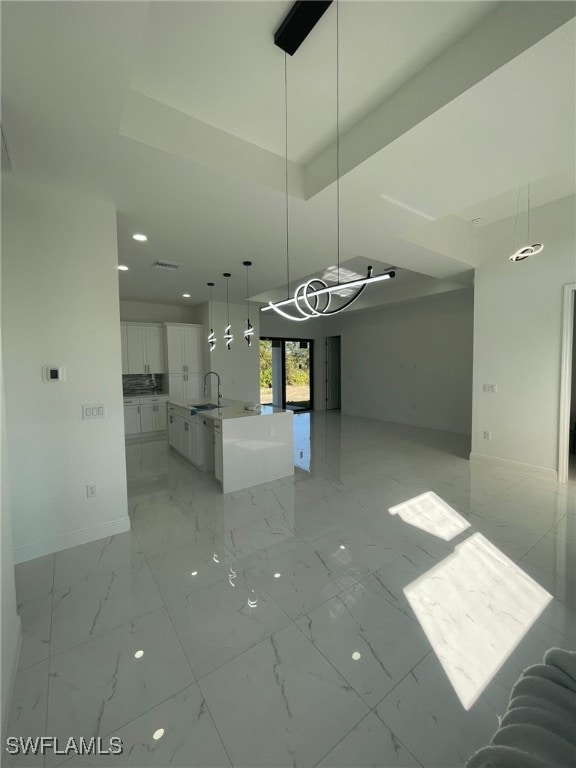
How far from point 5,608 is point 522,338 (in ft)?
18.5

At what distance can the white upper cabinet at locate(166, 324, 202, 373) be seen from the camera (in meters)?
6.89

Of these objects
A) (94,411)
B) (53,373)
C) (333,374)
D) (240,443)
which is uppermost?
(53,373)

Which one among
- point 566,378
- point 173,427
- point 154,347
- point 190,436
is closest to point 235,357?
point 154,347

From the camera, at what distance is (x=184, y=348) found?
7.09 metres

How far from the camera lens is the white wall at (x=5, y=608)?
136 cm

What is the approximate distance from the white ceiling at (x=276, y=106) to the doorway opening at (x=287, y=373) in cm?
619

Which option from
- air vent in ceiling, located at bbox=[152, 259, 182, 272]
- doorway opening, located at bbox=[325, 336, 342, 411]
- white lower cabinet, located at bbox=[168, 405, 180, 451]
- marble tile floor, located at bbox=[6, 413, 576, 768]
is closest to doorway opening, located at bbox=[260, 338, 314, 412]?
doorway opening, located at bbox=[325, 336, 342, 411]

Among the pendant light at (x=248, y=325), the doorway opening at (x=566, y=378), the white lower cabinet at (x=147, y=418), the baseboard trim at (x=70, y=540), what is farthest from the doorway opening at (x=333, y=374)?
the baseboard trim at (x=70, y=540)

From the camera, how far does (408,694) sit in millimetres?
1425

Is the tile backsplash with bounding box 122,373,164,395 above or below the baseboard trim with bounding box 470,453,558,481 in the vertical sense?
above

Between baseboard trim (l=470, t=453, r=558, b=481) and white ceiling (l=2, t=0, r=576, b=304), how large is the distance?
11.8 feet

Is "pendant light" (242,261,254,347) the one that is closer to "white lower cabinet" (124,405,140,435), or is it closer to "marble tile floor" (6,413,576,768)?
"marble tile floor" (6,413,576,768)

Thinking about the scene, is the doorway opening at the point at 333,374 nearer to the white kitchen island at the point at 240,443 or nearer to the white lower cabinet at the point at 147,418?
the white lower cabinet at the point at 147,418

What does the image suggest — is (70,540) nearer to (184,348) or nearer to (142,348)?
(142,348)
